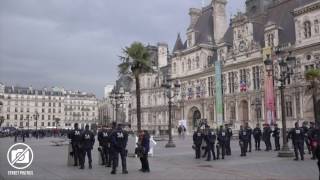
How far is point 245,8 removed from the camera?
66625 millimetres

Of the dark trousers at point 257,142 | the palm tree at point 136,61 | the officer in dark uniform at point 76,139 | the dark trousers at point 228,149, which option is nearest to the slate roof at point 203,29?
the palm tree at point 136,61

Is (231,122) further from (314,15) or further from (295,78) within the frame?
(314,15)

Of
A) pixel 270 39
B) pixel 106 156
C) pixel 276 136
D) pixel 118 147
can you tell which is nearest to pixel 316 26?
pixel 270 39

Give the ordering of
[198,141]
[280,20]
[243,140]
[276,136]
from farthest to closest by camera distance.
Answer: [280,20] < [276,136] < [243,140] < [198,141]


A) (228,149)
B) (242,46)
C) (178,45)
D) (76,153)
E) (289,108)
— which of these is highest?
(178,45)

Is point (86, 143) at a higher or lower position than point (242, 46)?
lower

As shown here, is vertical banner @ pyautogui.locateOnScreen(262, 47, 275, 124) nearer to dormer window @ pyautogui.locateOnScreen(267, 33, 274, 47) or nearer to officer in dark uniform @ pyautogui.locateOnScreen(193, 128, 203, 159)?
dormer window @ pyautogui.locateOnScreen(267, 33, 274, 47)

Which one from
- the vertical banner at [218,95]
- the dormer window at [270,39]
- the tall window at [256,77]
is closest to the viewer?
the dormer window at [270,39]

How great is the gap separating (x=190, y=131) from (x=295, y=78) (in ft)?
73.7

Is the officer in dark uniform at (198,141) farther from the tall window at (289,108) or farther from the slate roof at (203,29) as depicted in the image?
the slate roof at (203,29)

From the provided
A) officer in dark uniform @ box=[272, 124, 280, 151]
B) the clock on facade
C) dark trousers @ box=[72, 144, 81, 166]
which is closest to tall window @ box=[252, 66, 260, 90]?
the clock on facade

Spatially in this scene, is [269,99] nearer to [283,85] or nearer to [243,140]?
[283,85]
